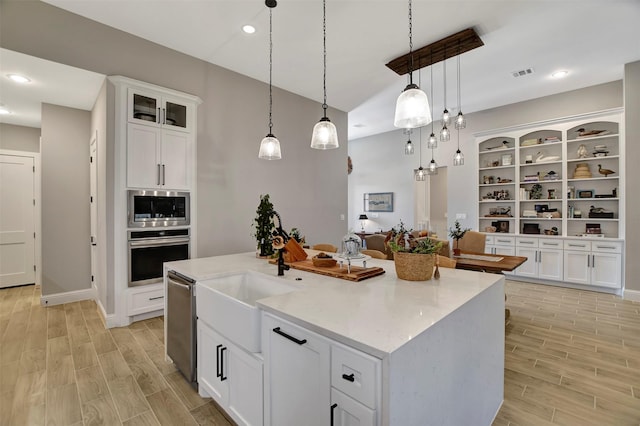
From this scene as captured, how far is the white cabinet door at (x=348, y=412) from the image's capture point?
0.96 meters

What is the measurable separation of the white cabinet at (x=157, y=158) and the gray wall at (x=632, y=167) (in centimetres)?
609

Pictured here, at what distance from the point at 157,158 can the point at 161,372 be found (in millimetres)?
2287

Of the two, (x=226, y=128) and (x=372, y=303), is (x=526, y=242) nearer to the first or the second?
(x=372, y=303)

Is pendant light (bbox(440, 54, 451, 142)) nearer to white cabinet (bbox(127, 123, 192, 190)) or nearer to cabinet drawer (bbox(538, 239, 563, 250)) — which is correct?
cabinet drawer (bbox(538, 239, 563, 250))

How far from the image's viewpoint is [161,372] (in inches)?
94.0

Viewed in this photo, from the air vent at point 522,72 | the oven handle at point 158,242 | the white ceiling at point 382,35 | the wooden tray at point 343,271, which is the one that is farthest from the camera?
the air vent at point 522,72

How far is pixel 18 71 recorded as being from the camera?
10.2 feet

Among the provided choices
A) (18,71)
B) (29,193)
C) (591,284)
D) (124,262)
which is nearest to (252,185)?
(124,262)

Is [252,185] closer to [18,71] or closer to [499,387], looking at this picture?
[18,71]

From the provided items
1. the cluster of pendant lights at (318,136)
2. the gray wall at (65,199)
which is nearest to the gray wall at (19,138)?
the gray wall at (65,199)

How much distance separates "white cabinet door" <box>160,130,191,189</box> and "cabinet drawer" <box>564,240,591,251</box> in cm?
601

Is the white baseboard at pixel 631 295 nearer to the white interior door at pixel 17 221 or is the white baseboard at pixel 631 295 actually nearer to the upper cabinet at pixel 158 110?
the upper cabinet at pixel 158 110

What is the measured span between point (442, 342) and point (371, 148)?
745 cm

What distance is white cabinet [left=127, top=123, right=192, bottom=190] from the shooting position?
10.7 ft
